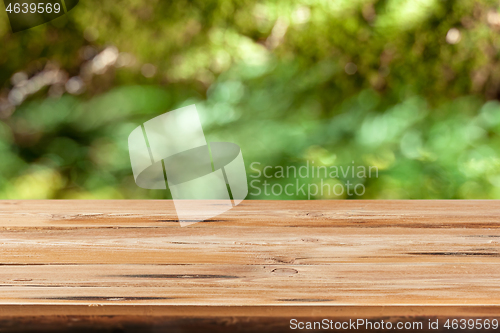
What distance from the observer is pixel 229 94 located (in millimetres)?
1331

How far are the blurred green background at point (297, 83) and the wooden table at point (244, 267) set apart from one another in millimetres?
413

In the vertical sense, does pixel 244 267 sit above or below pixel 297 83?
below

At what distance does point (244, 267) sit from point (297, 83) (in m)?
0.81

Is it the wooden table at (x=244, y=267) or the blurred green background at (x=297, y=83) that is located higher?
the blurred green background at (x=297, y=83)

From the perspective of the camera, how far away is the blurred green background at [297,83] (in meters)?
1.30

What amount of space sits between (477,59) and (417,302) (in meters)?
1.06

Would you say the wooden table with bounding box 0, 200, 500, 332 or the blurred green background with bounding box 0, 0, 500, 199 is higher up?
the blurred green background with bounding box 0, 0, 500, 199

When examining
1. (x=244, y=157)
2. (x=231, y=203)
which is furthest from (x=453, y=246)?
(x=244, y=157)

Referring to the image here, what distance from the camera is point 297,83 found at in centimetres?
132

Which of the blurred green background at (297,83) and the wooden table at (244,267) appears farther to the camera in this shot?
the blurred green background at (297,83)

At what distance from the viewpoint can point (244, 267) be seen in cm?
65

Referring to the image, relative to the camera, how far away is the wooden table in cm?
55

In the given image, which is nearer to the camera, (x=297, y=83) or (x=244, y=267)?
(x=244, y=267)

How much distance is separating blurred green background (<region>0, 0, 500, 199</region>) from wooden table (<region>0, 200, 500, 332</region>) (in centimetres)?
41
